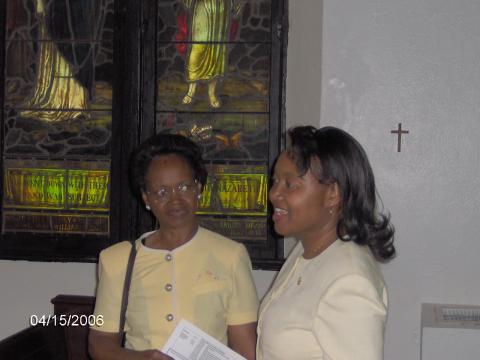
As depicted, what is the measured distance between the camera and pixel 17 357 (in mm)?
3457

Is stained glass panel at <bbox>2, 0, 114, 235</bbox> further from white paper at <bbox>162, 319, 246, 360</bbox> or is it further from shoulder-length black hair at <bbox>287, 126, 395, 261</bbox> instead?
shoulder-length black hair at <bbox>287, 126, 395, 261</bbox>

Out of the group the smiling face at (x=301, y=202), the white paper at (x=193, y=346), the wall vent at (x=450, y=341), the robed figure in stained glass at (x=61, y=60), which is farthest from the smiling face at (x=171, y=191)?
the robed figure in stained glass at (x=61, y=60)

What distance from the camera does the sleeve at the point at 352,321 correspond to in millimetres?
1690

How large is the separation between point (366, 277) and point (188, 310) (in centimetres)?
86

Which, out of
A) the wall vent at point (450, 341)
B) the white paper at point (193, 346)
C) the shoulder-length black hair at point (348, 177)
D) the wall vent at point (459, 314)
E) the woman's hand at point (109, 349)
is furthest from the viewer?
the wall vent at point (459, 314)

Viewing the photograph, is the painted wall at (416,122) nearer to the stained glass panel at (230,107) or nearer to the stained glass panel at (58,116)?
the stained glass panel at (230,107)

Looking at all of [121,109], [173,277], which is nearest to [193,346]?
[173,277]

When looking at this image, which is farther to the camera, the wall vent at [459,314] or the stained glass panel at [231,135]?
the stained glass panel at [231,135]

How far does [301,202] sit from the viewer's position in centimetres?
198

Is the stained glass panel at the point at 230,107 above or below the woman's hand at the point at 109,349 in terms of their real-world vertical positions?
above

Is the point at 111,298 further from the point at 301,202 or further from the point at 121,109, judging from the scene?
the point at 121,109

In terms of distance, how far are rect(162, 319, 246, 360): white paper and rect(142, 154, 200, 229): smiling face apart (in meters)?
0.38

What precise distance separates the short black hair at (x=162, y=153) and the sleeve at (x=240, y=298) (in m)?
0.35

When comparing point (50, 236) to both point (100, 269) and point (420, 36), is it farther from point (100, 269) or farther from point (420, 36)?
point (420, 36)
